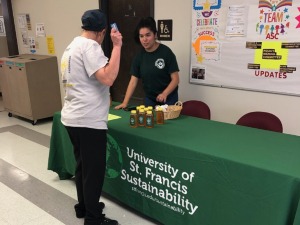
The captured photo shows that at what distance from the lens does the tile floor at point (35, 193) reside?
6.88 ft

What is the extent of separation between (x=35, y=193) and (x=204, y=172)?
5.35 feet

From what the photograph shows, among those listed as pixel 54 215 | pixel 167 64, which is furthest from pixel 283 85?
pixel 54 215

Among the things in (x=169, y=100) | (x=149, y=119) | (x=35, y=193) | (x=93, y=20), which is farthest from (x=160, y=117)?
(x=35, y=193)

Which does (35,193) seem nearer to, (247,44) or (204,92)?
(204,92)

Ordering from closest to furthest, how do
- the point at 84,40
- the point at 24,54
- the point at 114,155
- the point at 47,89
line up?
the point at 84,40
the point at 114,155
the point at 47,89
the point at 24,54

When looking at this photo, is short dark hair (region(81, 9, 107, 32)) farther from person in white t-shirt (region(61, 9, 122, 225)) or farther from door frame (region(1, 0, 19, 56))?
door frame (region(1, 0, 19, 56))

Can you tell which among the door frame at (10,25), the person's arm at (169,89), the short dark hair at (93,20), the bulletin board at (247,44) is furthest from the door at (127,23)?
the door frame at (10,25)

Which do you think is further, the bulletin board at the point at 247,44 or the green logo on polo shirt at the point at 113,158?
the bulletin board at the point at 247,44

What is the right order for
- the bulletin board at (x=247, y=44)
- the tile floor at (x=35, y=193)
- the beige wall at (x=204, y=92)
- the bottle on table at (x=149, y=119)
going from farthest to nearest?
the beige wall at (x=204, y=92) → the bulletin board at (x=247, y=44) → the tile floor at (x=35, y=193) → the bottle on table at (x=149, y=119)

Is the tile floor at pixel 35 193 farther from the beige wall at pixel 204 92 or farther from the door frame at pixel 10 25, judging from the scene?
the door frame at pixel 10 25

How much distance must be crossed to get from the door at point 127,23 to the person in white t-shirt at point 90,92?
1.89 meters

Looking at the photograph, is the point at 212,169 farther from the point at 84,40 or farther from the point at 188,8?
the point at 188,8

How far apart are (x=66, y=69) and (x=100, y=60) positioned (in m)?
0.23

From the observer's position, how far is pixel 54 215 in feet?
7.00
